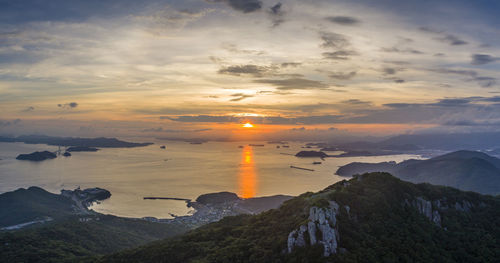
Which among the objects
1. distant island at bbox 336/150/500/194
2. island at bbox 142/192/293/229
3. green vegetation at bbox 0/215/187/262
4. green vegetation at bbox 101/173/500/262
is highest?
green vegetation at bbox 101/173/500/262

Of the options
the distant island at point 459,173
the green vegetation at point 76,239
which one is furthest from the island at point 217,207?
the distant island at point 459,173

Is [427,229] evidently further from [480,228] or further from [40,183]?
[40,183]

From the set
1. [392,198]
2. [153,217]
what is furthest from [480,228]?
[153,217]

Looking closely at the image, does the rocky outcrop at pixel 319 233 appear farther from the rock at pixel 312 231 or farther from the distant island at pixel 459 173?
the distant island at pixel 459 173

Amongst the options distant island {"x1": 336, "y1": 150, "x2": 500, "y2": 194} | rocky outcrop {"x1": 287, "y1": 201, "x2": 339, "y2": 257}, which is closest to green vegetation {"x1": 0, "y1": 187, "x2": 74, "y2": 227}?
rocky outcrop {"x1": 287, "y1": 201, "x2": 339, "y2": 257}

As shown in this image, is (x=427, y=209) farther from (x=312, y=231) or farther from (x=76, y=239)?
(x=76, y=239)

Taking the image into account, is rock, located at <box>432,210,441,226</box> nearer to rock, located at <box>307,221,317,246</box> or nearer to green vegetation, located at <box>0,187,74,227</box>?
rock, located at <box>307,221,317,246</box>
